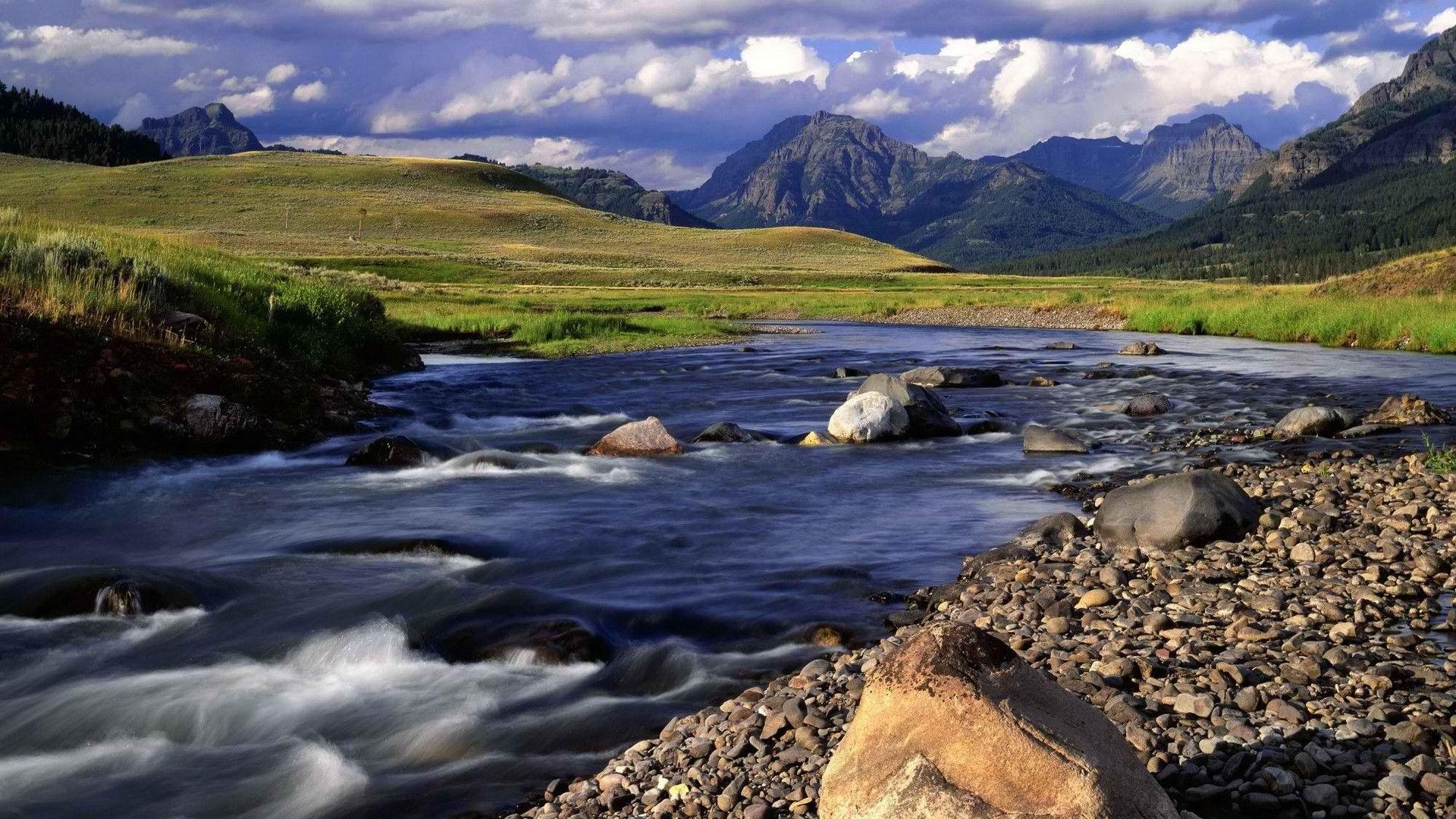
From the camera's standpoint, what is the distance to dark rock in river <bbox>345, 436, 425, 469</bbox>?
19969mm

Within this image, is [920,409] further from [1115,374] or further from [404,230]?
[404,230]

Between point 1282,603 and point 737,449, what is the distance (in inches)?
520

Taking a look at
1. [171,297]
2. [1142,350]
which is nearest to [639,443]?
[171,297]

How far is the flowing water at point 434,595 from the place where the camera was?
8445mm

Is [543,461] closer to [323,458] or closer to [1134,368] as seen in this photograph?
[323,458]

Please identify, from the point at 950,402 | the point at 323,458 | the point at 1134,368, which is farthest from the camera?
the point at 1134,368

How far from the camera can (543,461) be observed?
68.7ft

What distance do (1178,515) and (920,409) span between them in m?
10.8

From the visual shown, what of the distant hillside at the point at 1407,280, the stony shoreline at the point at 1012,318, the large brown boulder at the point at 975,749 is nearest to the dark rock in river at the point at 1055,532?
the large brown boulder at the point at 975,749

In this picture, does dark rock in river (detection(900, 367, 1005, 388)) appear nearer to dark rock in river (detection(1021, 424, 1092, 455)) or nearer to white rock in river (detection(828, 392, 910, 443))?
white rock in river (detection(828, 392, 910, 443))

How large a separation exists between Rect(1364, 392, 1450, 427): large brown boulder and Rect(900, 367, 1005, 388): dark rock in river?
1274 cm

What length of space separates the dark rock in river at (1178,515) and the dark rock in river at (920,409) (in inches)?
384

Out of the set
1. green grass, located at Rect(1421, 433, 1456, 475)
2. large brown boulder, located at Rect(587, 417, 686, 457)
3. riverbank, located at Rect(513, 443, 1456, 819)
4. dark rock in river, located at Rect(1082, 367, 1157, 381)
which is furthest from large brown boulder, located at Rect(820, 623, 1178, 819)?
dark rock in river, located at Rect(1082, 367, 1157, 381)

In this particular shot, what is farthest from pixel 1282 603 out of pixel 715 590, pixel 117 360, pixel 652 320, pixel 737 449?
pixel 652 320
